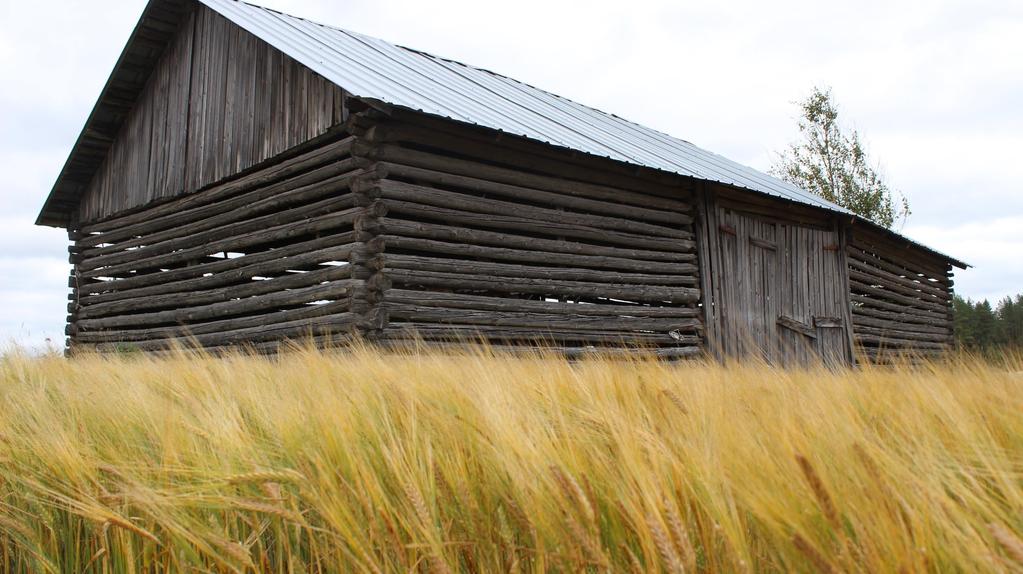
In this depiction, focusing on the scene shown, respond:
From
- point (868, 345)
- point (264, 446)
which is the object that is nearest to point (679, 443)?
point (264, 446)

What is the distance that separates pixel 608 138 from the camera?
40.0 feet

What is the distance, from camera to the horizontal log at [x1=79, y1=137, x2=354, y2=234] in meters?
9.20

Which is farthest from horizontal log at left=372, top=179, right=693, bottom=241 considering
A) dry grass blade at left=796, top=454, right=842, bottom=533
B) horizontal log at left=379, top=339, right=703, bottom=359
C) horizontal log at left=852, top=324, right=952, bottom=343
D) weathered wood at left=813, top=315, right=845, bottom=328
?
dry grass blade at left=796, top=454, right=842, bottom=533

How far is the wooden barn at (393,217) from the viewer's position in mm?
8805

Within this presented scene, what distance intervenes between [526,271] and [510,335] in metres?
0.87

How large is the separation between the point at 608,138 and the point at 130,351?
794 centimetres

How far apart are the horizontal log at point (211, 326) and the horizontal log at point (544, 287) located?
34.8 inches

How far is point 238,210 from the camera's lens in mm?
10562

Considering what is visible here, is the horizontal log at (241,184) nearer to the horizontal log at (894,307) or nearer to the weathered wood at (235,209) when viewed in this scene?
the weathered wood at (235,209)

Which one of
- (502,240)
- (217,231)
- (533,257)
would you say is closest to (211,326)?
(217,231)

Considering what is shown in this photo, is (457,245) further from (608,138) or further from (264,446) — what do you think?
(264,446)

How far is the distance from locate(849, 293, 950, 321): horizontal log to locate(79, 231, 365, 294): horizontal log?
1028cm

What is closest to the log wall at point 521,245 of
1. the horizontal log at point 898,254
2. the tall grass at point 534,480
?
the horizontal log at point 898,254

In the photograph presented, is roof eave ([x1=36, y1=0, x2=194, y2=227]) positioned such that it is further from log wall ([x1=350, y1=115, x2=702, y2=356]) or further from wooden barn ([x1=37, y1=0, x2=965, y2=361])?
log wall ([x1=350, y1=115, x2=702, y2=356])
